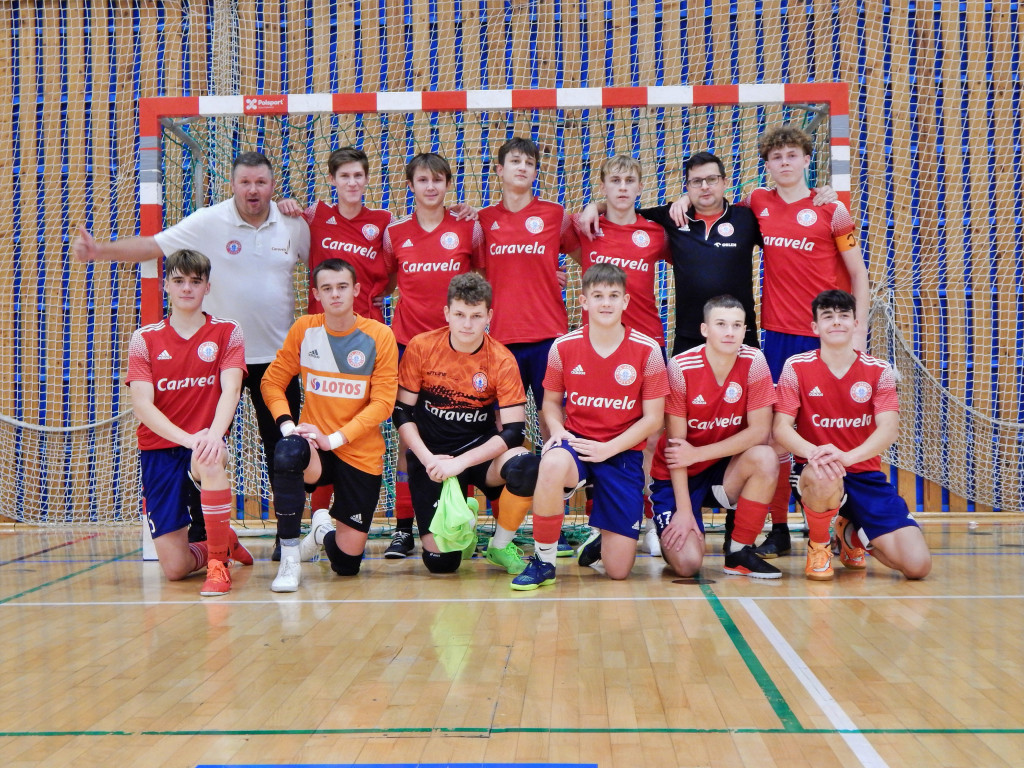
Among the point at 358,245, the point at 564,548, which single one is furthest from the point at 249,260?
the point at 564,548

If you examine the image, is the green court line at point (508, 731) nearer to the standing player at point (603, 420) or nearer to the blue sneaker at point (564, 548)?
the standing player at point (603, 420)

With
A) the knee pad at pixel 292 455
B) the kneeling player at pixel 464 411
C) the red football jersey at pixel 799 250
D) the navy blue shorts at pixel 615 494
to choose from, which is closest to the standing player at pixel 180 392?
the knee pad at pixel 292 455

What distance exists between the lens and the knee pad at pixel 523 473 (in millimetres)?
4238

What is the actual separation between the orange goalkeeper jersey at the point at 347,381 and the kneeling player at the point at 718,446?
131 centimetres

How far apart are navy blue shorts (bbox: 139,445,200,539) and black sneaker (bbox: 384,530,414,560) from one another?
103 centimetres

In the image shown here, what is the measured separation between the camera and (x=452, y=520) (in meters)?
4.18

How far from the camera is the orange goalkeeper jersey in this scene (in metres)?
4.40

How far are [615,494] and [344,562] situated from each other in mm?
1294

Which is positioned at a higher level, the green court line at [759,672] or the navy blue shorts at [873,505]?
the navy blue shorts at [873,505]

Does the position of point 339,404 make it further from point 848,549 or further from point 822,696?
point 822,696

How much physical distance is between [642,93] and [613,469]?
216cm

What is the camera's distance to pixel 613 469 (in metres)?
4.35

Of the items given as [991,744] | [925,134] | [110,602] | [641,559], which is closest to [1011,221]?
[925,134]

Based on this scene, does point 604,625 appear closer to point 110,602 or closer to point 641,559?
point 641,559
